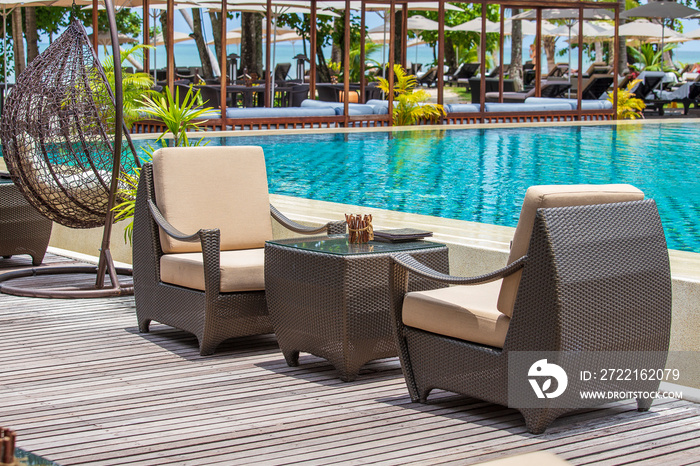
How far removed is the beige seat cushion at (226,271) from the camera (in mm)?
4598

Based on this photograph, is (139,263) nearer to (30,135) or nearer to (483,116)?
(30,135)

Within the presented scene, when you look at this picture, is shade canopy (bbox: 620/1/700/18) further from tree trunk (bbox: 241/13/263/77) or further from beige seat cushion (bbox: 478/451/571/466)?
beige seat cushion (bbox: 478/451/571/466)

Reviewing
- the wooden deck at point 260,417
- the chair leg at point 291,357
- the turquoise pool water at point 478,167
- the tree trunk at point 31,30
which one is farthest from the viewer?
the tree trunk at point 31,30

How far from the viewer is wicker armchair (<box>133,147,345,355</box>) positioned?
459 centimetres

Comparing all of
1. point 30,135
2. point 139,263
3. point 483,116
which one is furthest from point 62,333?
point 483,116

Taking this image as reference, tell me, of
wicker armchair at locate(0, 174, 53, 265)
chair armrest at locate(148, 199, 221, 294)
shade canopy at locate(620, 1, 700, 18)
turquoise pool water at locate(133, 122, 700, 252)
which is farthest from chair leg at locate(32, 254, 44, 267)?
shade canopy at locate(620, 1, 700, 18)

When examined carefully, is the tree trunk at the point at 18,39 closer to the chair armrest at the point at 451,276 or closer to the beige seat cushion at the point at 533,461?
the chair armrest at the point at 451,276

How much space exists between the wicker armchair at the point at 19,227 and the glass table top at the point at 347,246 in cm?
309

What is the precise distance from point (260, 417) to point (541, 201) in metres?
1.28

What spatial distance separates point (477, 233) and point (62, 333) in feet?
7.21

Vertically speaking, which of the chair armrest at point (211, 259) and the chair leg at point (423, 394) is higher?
the chair armrest at point (211, 259)

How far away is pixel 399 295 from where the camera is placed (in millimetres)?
3859

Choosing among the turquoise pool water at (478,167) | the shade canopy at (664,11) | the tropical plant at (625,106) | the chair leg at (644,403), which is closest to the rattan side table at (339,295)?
the chair leg at (644,403)

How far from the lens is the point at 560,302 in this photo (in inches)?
129
